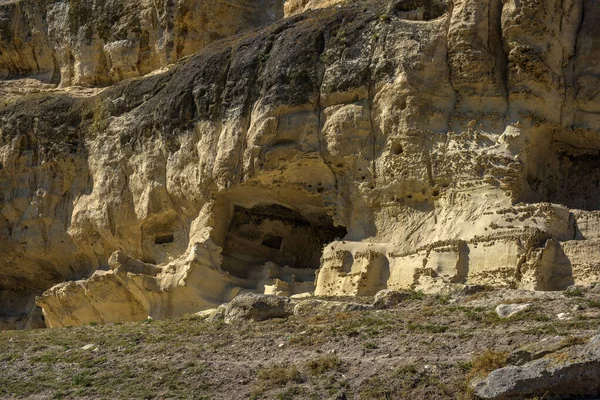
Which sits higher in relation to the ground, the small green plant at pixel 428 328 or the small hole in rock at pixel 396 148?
the small hole in rock at pixel 396 148

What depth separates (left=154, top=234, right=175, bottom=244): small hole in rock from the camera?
97.6 ft

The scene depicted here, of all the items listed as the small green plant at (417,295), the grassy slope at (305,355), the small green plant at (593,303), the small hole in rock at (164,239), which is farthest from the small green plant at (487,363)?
the small hole in rock at (164,239)

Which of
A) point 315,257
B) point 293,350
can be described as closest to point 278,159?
point 315,257

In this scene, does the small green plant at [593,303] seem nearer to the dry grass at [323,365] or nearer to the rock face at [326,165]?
the rock face at [326,165]

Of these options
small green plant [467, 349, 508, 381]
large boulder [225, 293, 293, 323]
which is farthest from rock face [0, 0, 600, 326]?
small green plant [467, 349, 508, 381]

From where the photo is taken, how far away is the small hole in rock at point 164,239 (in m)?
29.7

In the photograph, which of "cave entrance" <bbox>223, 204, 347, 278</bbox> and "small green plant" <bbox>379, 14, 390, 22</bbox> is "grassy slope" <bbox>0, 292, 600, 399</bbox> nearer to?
"cave entrance" <bbox>223, 204, 347, 278</bbox>

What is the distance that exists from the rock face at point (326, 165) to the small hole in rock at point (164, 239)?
6 centimetres

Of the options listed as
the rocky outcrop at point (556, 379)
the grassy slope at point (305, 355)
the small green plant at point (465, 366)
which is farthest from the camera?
the grassy slope at point (305, 355)

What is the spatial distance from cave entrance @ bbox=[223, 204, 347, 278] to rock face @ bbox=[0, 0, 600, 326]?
1.9 inches

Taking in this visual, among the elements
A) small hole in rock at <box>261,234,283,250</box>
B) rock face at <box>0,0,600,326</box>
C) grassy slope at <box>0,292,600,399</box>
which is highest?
rock face at <box>0,0,600,326</box>

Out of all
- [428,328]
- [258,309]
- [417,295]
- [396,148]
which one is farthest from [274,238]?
[428,328]

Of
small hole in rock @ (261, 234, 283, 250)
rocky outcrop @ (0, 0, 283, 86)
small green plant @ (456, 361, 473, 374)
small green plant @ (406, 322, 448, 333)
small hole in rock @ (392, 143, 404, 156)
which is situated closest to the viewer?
small green plant @ (456, 361, 473, 374)

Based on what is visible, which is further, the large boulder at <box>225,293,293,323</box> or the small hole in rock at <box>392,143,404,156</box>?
the small hole in rock at <box>392,143,404,156</box>
